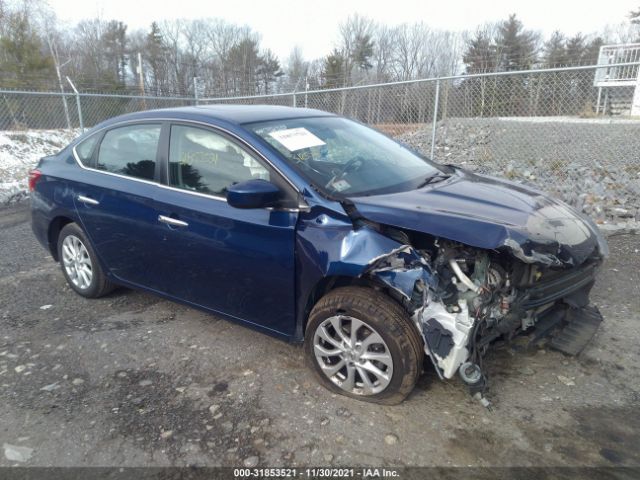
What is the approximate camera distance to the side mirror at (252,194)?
2689 mm

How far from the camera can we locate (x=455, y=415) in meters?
2.68

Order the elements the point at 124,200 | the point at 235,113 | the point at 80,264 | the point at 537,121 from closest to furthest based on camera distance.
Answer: the point at 235,113 → the point at 124,200 → the point at 80,264 → the point at 537,121

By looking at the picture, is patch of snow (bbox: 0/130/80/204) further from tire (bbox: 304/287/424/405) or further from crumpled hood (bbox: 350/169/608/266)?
crumpled hood (bbox: 350/169/608/266)

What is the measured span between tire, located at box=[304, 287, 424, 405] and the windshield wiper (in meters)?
0.98

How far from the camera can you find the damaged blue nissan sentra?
2586 mm

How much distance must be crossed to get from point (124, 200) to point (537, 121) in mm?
7366

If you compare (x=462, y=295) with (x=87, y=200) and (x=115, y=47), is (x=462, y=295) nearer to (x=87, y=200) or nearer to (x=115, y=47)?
(x=87, y=200)

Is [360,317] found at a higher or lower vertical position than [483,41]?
lower

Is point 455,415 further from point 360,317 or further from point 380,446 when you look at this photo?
point 360,317

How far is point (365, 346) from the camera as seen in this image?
2711 mm

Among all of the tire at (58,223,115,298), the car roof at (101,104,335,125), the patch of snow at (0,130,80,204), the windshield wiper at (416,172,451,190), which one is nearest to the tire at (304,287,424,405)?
the windshield wiper at (416,172,451,190)

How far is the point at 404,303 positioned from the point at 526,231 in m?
0.76

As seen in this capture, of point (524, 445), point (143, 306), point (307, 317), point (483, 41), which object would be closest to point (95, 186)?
point (143, 306)

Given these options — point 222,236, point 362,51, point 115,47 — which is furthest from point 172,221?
point 115,47
